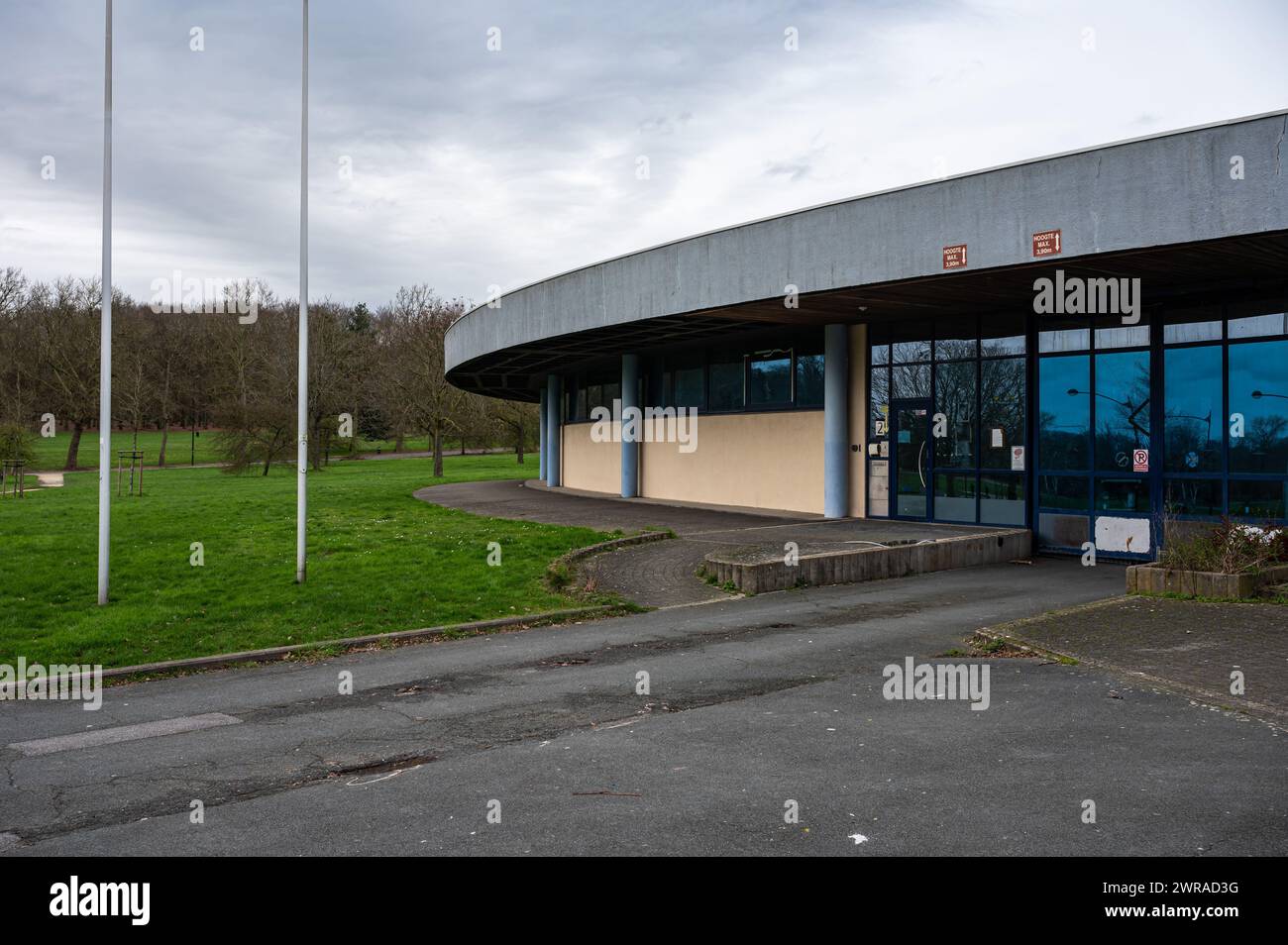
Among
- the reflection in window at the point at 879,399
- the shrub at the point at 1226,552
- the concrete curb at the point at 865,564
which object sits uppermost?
the reflection in window at the point at 879,399

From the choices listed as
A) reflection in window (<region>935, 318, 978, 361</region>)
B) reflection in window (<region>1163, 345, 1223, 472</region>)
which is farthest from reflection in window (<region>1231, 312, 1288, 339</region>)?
reflection in window (<region>935, 318, 978, 361</region>)

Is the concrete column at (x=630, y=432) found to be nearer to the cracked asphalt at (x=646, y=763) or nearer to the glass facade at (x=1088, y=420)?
the glass facade at (x=1088, y=420)

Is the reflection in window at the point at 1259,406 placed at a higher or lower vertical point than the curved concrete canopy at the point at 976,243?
lower

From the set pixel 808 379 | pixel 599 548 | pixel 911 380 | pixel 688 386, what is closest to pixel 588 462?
pixel 688 386

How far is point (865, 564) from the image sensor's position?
14992mm

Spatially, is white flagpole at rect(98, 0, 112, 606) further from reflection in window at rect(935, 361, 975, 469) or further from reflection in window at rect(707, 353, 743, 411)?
reflection in window at rect(707, 353, 743, 411)

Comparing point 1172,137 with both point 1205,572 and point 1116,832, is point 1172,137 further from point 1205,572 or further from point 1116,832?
point 1116,832

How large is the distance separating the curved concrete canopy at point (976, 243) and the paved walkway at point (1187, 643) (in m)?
4.71

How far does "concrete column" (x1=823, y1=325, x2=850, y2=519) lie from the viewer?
21.6m

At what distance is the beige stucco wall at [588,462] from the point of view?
3172 centimetres

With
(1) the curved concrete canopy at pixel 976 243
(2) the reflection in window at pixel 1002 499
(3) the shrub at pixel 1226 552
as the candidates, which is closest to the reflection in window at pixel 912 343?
(1) the curved concrete canopy at pixel 976 243

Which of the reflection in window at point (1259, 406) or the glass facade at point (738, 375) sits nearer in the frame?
the reflection in window at point (1259, 406)

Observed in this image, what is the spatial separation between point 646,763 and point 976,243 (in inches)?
436

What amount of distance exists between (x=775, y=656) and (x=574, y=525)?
12.2 m
